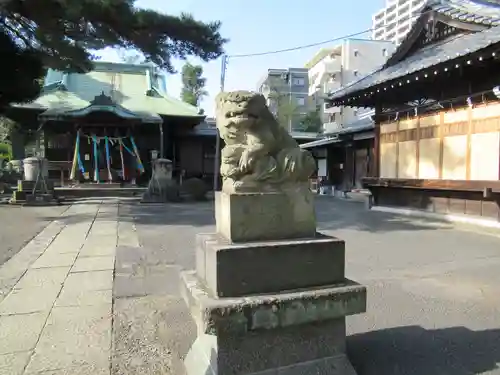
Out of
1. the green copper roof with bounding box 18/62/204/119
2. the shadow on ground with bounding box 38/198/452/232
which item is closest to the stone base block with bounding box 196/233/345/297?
the shadow on ground with bounding box 38/198/452/232

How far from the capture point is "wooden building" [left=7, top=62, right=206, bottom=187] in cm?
1844

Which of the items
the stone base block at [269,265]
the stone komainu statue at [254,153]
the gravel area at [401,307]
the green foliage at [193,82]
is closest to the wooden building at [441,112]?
the gravel area at [401,307]

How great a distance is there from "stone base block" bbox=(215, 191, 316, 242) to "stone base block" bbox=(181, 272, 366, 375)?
0.38m

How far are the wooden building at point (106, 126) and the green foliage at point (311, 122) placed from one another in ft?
86.0

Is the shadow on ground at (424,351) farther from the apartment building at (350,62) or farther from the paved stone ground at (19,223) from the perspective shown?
the apartment building at (350,62)

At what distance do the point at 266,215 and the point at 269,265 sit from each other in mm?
323

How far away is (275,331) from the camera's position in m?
2.32

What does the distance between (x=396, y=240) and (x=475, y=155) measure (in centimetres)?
332

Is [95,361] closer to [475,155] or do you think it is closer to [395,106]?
[475,155]

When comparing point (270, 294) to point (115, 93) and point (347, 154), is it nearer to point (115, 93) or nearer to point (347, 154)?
point (347, 154)

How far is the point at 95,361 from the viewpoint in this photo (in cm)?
268

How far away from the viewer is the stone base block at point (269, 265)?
2.26 meters

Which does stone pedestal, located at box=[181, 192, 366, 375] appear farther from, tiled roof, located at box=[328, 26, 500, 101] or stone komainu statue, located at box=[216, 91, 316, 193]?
tiled roof, located at box=[328, 26, 500, 101]

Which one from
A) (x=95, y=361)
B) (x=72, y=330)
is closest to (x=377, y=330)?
(x=95, y=361)
